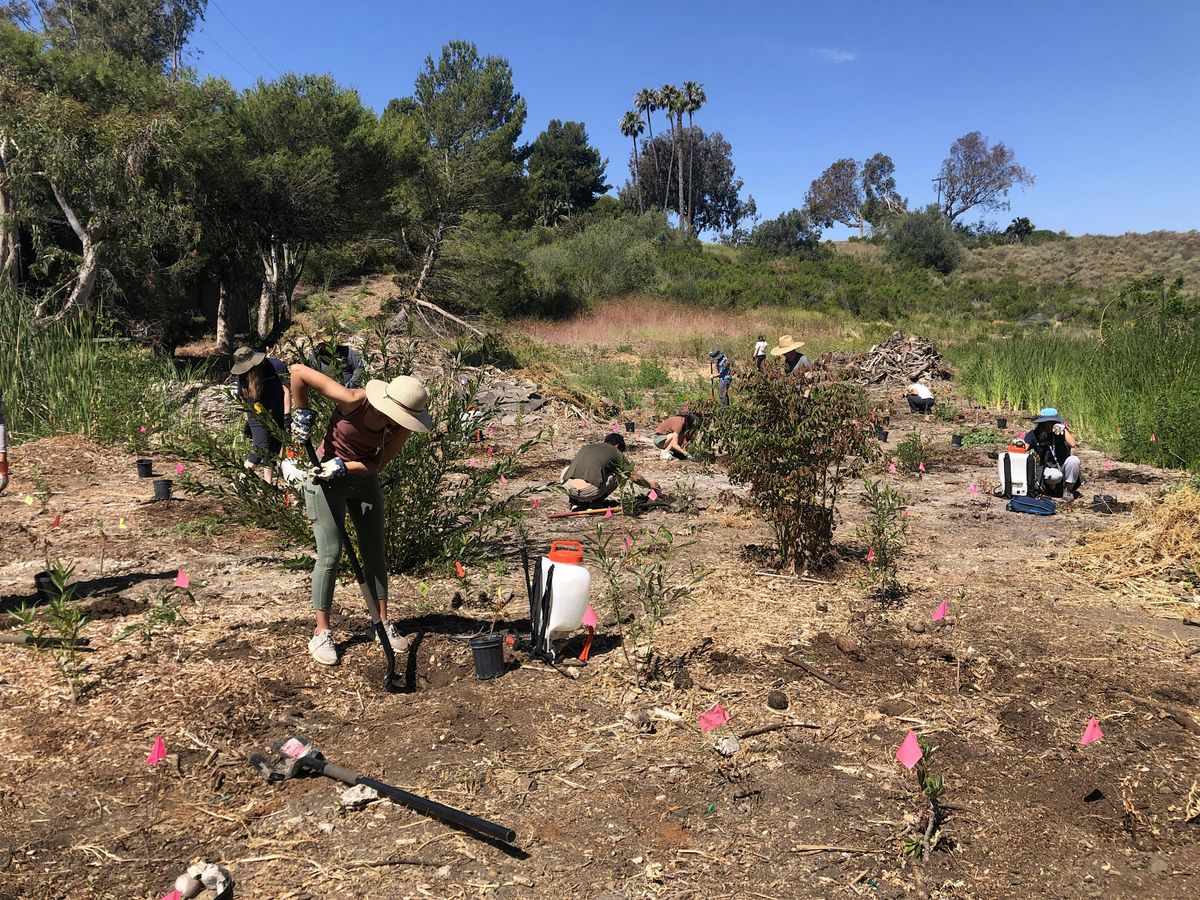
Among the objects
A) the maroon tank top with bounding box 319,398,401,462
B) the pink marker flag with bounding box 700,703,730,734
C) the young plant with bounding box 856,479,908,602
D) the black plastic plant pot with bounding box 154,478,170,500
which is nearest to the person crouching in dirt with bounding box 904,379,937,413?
the young plant with bounding box 856,479,908,602

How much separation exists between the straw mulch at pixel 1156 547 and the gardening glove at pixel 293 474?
15.5ft

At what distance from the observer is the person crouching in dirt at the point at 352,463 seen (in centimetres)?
349

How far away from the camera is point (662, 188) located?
63.4m

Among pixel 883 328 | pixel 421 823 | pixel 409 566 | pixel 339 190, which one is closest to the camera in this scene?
pixel 421 823

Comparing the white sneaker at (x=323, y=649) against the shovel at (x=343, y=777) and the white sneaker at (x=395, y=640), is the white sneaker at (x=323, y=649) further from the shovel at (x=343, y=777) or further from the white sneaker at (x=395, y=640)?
the shovel at (x=343, y=777)

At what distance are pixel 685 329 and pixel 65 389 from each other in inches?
806

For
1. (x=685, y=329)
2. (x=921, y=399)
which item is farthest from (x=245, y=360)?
(x=685, y=329)

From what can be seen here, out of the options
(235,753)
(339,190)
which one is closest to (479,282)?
(339,190)

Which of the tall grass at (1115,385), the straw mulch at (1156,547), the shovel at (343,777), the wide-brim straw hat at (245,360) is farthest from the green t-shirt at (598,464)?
the tall grass at (1115,385)

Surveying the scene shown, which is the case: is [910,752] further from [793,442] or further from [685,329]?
[685,329]

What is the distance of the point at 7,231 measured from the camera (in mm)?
11039

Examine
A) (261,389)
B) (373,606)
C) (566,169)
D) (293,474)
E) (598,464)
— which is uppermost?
(566,169)

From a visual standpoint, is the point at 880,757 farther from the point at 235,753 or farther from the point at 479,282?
the point at 479,282

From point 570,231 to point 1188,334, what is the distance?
1385 inches
